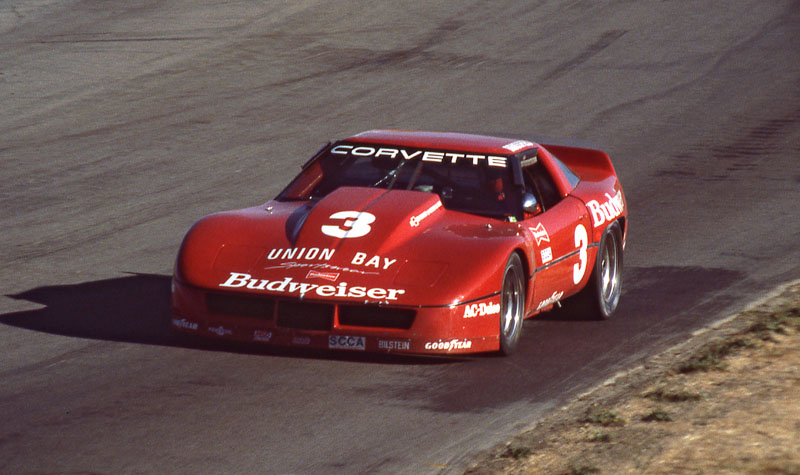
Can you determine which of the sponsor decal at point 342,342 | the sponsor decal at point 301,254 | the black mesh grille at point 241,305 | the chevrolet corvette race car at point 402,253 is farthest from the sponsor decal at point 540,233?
the black mesh grille at point 241,305

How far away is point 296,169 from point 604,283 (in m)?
6.20

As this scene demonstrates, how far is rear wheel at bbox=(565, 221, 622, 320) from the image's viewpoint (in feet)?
29.1

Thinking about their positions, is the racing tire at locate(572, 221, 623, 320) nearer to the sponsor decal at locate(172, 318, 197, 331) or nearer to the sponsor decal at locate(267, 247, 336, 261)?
the sponsor decal at locate(267, 247, 336, 261)

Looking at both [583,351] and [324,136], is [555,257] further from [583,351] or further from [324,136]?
[324,136]

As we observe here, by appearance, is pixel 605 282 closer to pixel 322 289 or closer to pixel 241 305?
pixel 322 289

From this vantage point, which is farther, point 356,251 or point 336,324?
point 356,251

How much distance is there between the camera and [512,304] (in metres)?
7.79

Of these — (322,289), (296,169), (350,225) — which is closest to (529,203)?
(350,225)

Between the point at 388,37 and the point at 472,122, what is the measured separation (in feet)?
20.8

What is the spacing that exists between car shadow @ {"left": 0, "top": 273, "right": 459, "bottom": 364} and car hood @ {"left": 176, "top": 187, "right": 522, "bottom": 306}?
0.52 m

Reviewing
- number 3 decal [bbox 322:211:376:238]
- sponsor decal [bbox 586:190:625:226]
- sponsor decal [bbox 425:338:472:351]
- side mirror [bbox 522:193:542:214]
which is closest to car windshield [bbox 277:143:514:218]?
side mirror [bbox 522:193:542:214]

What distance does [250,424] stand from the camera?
6.23m

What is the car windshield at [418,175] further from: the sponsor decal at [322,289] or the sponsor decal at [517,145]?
the sponsor decal at [322,289]

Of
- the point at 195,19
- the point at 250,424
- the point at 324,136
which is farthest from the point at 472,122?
the point at 250,424
